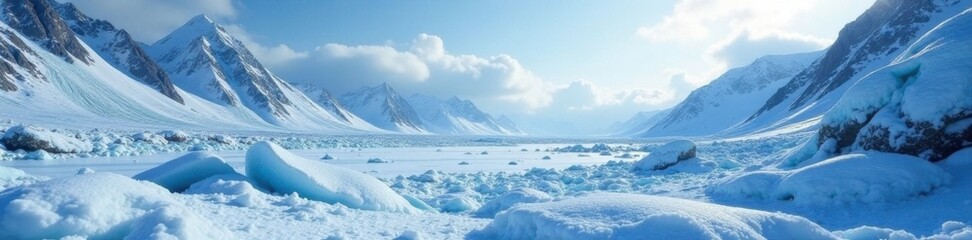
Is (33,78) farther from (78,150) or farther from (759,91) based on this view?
(759,91)

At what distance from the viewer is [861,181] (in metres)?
8.08

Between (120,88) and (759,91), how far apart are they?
182m

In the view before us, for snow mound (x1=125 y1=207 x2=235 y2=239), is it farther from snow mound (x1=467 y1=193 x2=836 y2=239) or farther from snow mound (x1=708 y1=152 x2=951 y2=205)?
snow mound (x1=708 y1=152 x2=951 y2=205)

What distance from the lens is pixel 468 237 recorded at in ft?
19.8

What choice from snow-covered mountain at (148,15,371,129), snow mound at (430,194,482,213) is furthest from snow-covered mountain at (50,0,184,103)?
snow mound at (430,194,482,213)

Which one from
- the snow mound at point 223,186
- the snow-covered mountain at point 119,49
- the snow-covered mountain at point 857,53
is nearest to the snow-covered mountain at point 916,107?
the snow mound at point 223,186

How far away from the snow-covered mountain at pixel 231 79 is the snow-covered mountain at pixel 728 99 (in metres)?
107

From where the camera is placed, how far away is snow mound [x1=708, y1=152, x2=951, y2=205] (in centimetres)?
793

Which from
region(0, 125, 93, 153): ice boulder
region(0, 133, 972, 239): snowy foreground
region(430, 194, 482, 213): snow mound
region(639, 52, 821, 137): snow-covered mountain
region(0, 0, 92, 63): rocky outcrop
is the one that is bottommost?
region(430, 194, 482, 213): snow mound

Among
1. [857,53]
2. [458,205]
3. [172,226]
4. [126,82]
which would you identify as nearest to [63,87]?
[126,82]

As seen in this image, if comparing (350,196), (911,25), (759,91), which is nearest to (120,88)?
(350,196)

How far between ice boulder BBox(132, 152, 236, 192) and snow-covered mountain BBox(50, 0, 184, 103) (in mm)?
123282

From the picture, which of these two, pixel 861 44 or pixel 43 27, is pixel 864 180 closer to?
pixel 861 44

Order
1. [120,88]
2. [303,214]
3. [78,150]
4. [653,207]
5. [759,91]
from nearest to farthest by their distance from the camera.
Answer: [653,207] → [303,214] → [78,150] → [120,88] → [759,91]
